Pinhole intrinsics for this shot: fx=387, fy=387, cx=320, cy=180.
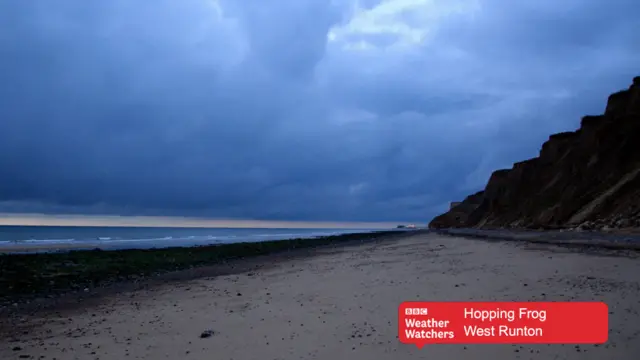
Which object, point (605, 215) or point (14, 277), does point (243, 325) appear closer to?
point (14, 277)

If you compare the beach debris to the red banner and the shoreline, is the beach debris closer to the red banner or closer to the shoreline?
the red banner

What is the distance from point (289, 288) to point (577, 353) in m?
8.52

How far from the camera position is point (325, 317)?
26.3 ft

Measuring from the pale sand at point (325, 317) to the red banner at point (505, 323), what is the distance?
0.79 feet

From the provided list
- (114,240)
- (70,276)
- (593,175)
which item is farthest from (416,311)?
(114,240)

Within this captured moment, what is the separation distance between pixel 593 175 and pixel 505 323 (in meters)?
47.1

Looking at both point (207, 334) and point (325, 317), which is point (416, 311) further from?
point (207, 334)

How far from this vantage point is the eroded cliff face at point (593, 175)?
116 ft

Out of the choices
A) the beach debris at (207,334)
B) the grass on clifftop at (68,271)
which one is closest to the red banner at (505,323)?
the beach debris at (207,334)

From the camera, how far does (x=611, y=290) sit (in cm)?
804

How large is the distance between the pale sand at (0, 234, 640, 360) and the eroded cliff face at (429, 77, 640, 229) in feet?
87.5

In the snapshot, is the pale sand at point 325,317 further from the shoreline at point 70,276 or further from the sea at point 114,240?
the sea at point 114,240

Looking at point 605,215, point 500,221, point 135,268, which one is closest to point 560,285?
point 135,268

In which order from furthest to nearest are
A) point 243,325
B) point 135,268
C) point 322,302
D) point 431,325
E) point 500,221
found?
point 500,221
point 135,268
point 322,302
point 243,325
point 431,325
